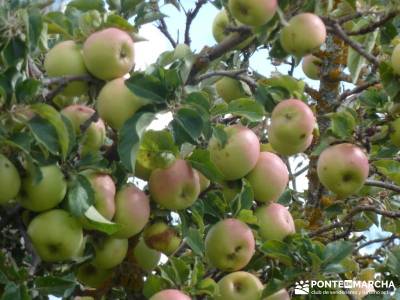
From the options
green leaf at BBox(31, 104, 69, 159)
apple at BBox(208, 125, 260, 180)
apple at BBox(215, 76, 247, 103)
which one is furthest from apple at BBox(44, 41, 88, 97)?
apple at BBox(215, 76, 247, 103)

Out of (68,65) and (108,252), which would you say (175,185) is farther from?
(68,65)

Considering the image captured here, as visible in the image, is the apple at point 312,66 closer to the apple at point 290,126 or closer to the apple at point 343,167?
the apple at point 343,167

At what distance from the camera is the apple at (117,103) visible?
1.55 meters

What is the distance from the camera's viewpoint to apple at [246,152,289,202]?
1788 millimetres

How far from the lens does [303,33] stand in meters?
1.64

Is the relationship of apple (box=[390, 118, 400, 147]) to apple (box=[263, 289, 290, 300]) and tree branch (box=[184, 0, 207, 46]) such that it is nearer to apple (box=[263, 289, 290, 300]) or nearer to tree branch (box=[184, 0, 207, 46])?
apple (box=[263, 289, 290, 300])

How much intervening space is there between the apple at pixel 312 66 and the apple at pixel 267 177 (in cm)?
93

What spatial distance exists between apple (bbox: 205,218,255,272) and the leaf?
0.37 m

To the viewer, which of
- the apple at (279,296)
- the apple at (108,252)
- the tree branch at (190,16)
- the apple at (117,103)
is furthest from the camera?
the tree branch at (190,16)

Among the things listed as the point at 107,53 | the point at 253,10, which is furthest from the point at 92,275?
the point at 253,10

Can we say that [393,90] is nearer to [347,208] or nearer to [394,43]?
[394,43]

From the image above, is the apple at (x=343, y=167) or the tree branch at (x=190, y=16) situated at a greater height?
Result: the tree branch at (x=190, y=16)

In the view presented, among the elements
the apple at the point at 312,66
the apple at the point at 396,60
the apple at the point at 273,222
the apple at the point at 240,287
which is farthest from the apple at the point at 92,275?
the apple at the point at 312,66

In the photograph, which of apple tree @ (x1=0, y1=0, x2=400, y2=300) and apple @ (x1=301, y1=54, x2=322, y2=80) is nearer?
apple tree @ (x1=0, y1=0, x2=400, y2=300)
